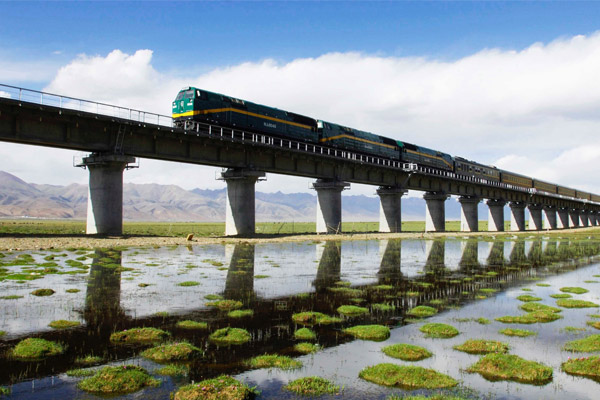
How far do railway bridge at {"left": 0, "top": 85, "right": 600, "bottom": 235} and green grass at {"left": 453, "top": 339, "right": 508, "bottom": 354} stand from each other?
3877 cm

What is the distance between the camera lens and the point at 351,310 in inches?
658

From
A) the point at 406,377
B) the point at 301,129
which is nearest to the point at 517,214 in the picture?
the point at 301,129

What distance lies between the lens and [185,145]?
50.9 metres

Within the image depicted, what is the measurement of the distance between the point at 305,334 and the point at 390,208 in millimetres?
72457

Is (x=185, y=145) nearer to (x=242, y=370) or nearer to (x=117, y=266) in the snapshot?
(x=117, y=266)

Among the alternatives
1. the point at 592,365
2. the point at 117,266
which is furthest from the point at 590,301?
the point at 117,266

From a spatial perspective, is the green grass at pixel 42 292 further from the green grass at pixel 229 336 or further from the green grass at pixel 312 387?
the green grass at pixel 312 387

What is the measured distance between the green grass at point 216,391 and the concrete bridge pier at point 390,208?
7503 cm

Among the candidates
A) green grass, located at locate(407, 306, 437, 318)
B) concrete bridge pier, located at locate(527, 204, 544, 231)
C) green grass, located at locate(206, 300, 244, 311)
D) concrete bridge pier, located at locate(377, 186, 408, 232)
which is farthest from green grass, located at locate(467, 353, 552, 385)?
concrete bridge pier, located at locate(527, 204, 544, 231)

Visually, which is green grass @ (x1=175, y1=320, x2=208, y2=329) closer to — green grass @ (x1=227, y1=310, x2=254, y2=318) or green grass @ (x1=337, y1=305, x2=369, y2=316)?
green grass @ (x1=227, y1=310, x2=254, y2=318)

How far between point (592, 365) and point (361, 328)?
601 centimetres

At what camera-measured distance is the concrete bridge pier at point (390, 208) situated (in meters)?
82.8

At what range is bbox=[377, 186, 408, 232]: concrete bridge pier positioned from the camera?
271ft

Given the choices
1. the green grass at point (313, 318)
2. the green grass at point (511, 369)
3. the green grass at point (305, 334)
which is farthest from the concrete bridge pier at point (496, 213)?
the green grass at point (511, 369)
